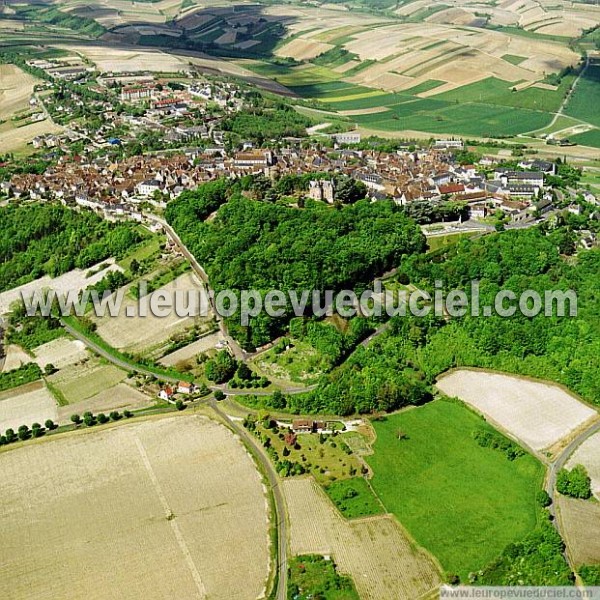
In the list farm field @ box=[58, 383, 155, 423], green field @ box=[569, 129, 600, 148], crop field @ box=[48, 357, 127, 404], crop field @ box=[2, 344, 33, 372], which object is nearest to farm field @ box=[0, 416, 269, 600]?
farm field @ box=[58, 383, 155, 423]

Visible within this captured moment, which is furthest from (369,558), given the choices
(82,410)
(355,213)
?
(355,213)

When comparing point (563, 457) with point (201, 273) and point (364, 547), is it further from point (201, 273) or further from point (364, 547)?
point (201, 273)

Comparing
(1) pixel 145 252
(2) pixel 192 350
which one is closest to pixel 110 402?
(2) pixel 192 350

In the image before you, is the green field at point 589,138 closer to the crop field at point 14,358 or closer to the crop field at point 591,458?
the crop field at point 591,458

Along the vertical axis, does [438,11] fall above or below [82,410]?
above

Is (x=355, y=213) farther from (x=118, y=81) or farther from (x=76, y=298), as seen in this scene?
(x=118, y=81)

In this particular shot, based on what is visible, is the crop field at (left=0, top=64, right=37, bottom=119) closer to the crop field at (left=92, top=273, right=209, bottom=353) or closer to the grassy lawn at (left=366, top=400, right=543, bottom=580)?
the crop field at (left=92, top=273, right=209, bottom=353)
